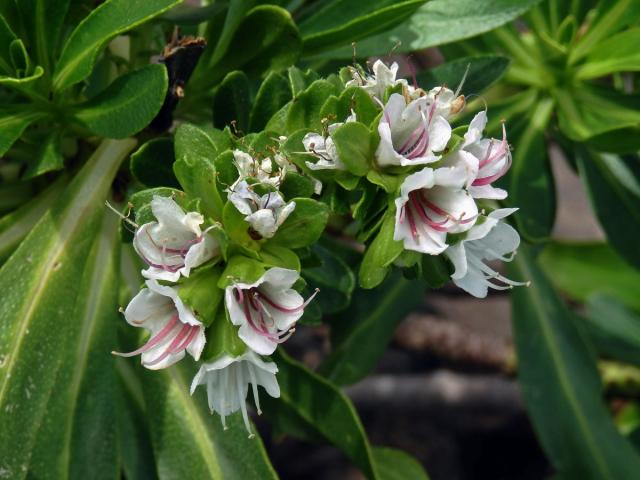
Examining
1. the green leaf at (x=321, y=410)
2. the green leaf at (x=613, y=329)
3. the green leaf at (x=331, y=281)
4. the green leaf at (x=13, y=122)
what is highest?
the green leaf at (x=13, y=122)

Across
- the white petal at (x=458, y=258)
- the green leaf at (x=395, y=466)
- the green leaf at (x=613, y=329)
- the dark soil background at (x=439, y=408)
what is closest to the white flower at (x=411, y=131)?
the white petal at (x=458, y=258)

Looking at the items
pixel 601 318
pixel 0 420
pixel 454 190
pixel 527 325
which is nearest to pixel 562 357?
pixel 527 325

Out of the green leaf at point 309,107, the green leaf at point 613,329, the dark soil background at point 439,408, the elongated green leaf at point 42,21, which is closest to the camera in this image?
the green leaf at point 309,107

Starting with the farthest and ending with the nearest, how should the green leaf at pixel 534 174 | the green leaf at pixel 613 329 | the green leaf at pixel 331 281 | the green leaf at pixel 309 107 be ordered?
the green leaf at pixel 613 329, the green leaf at pixel 534 174, the green leaf at pixel 331 281, the green leaf at pixel 309 107

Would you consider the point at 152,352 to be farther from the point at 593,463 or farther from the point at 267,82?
the point at 593,463

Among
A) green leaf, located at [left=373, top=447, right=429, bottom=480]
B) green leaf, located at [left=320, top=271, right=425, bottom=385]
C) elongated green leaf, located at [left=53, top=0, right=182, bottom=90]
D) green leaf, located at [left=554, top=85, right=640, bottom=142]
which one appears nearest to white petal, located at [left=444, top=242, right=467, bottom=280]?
elongated green leaf, located at [left=53, top=0, right=182, bottom=90]

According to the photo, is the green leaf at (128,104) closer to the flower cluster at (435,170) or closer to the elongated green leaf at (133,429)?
the flower cluster at (435,170)
